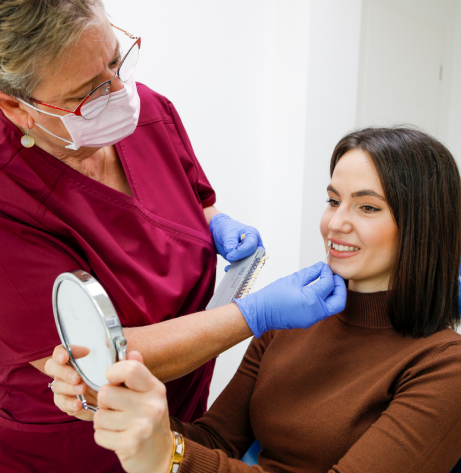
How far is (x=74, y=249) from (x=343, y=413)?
2.37 feet

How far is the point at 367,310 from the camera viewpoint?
47.3 inches

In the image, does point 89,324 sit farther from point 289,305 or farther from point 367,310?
point 367,310

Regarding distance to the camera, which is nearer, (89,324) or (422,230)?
(89,324)

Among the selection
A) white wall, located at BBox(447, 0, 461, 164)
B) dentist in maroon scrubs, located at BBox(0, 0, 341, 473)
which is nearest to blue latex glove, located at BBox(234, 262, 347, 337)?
dentist in maroon scrubs, located at BBox(0, 0, 341, 473)

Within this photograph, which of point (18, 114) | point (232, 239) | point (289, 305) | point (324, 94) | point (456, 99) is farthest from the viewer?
point (456, 99)

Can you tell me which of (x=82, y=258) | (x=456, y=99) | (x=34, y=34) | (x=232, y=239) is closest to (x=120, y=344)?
(x=82, y=258)

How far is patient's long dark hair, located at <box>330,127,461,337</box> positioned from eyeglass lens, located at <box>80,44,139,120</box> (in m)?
0.65

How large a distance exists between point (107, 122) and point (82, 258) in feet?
1.05

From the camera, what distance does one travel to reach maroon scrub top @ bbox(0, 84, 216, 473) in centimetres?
89

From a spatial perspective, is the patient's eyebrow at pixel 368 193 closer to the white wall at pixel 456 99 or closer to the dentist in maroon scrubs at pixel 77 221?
the dentist in maroon scrubs at pixel 77 221

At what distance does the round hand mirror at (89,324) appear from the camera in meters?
0.56

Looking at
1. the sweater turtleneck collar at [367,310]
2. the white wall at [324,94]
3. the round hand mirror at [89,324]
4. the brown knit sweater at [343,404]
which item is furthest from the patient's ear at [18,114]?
the white wall at [324,94]

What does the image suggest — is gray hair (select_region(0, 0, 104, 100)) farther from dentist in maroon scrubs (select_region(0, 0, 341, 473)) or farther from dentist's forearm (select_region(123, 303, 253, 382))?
dentist's forearm (select_region(123, 303, 253, 382))

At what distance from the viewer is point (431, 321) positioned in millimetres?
1126
